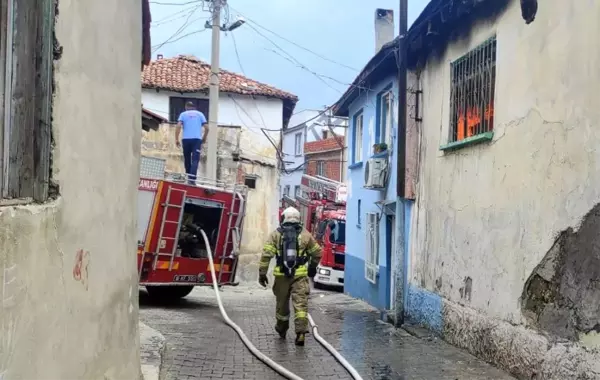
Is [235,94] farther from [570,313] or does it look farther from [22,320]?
[22,320]

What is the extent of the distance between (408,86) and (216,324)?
504 centimetres

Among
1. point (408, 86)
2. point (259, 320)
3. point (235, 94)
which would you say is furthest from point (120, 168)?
point (235, 94)

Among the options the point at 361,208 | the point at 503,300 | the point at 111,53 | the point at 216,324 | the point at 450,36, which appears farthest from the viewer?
the point at 361,208

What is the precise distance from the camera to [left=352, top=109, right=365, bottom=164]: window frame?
17.3 m

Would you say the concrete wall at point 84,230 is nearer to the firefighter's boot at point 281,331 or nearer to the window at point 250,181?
the firefighter's boot at point 281,331

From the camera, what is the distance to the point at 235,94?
2564cm

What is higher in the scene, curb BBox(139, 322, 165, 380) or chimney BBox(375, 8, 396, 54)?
chimney BBox(375, 8, 396, 54)

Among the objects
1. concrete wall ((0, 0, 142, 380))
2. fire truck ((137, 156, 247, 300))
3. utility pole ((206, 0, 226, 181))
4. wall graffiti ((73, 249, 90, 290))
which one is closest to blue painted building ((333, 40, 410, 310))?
fire truck ((137, 156, 247, 300))

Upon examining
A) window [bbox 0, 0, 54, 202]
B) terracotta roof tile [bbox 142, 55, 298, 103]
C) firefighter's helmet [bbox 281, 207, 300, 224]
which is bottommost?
firefighter's helmet [bbox 281, 207, 300, 224]

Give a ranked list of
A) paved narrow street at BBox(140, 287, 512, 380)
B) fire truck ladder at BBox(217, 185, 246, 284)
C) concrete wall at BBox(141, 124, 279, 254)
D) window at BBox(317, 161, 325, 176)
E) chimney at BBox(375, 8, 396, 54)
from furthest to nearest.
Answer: window at BBox(317, 161, 325, 176) → concrete wall at BBox(141, 124, 279, 254) → chimney at BBox(375, 8, 396, 54) → fire truck ladder at BBox(217, 185, 246, 284) → paved narrow street at BBox(140, 287, 512, 380)

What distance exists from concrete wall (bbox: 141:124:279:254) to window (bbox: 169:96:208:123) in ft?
6.07

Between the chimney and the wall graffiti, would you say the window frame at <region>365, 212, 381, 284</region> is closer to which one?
the chimney

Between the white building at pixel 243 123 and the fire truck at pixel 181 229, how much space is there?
933 cm

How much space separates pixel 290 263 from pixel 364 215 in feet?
26.4
